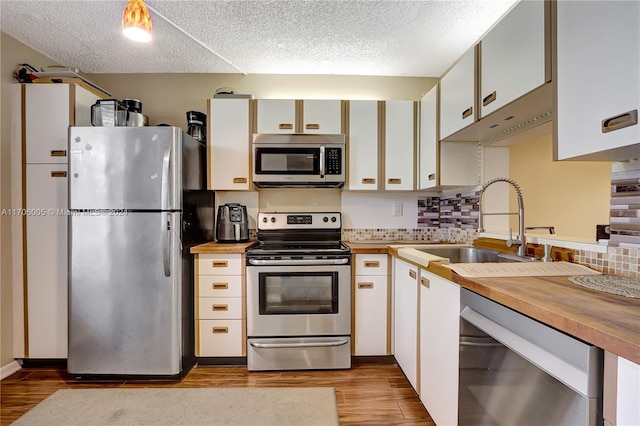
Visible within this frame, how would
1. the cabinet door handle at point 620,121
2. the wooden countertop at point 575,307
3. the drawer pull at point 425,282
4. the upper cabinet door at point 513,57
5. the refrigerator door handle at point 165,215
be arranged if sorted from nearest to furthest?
the wooden countertop at point 575,307, the cabinet door handle at point 620,121, the upper cabinet door at point 513,57, the drawer pull at point 425,282, the refrigerator door handle at point 165,215

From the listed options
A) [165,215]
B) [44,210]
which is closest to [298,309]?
[165,215]

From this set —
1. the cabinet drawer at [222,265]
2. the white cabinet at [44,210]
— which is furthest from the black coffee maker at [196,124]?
the cabinet drawer at [222,265]

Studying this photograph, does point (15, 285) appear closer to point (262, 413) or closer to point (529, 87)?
point (262, 413)

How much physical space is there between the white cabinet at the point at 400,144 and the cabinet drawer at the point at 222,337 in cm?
165

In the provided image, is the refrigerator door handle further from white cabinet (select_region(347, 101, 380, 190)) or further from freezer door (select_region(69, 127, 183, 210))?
white cabinet (select_region(347, 101, 380, 190))

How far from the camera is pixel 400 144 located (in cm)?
251

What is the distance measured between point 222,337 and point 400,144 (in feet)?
6.88

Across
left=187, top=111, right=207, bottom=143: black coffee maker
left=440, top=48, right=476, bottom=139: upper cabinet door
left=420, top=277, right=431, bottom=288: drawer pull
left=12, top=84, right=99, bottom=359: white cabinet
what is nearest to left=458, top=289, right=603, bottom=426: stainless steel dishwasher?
left=420, top=277, right=431, bottom=288: drawer pull

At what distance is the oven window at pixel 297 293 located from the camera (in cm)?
216

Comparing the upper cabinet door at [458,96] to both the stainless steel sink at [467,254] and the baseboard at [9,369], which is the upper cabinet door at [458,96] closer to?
the stainless steel sink at [467,254]

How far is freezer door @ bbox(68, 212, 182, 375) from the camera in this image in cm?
200

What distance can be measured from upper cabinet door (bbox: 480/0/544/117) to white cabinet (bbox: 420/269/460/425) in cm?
91

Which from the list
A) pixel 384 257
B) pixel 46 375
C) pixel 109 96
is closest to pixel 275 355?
pixel 384 257

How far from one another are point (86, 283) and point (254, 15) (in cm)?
213
